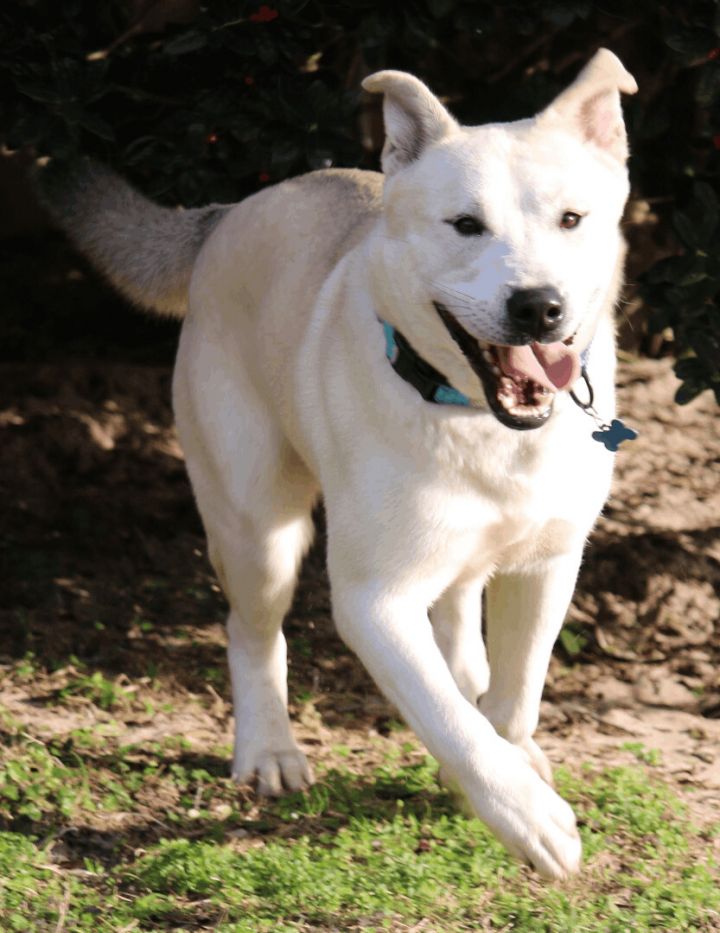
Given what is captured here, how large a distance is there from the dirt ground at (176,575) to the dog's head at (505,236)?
1640 mm

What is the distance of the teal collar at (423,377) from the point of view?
364cm

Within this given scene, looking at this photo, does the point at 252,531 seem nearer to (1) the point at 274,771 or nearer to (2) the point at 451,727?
(1) the point at 274,771

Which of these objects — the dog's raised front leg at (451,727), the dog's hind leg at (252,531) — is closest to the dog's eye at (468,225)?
the dog's raised front leg at (451,727)

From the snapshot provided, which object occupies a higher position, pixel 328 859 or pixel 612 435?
pixel 612 435

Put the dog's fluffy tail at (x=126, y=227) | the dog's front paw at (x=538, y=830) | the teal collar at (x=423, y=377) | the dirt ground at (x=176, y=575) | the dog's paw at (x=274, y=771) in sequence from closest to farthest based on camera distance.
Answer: the dog's front paw at (x=538, y=830), the teal collar at (x=423, y=377), the dog's paw at (x=274, y=771), the dog's fluffy tail at (x=126, y=227), the dirt ground at (x=176, y=575)

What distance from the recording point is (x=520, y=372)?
3.48 metres

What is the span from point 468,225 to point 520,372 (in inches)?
14.3

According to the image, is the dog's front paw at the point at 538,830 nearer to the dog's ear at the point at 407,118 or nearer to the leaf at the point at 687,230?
the dog's ear at the point at 407,118

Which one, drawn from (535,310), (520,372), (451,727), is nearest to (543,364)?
(520,372)

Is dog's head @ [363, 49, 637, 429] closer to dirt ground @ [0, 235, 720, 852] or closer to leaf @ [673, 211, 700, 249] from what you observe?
leaf @ [673, 211, 700, 249]

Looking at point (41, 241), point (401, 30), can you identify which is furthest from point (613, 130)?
point (41, 241)

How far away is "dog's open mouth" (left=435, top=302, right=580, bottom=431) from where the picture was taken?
11.2 ft

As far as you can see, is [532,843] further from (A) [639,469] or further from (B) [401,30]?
(A) [639,469]

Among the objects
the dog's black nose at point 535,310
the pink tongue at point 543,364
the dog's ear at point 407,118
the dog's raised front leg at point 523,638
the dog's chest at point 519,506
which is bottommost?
the dog's raised front leg at point 523,638
